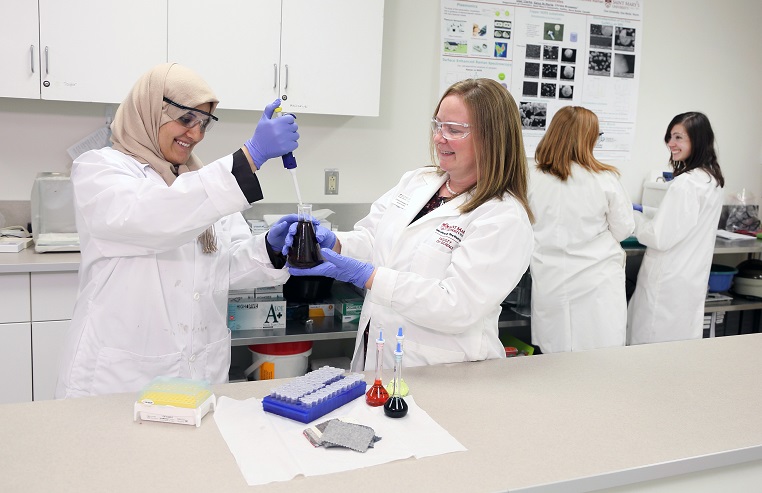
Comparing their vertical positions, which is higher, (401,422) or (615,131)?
(615,131)

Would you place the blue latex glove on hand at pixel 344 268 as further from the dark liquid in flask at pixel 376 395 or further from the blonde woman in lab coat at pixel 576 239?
the blonde woman in lab coat at pixel 576 239

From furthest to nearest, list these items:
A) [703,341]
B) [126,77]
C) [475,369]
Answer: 1. [126,77]
2. [703,341]
3. [475,369]

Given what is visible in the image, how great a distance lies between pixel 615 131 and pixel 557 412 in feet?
10.2

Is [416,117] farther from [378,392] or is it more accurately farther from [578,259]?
[378,392]

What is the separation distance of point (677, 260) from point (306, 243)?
2.44 m

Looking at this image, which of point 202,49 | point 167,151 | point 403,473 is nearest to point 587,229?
point 202,49

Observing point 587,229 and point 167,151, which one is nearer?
point 167,151

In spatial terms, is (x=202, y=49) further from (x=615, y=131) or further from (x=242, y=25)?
(x=615, y=131)

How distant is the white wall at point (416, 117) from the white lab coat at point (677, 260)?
0.86 meters

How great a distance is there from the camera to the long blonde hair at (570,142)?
124 inches

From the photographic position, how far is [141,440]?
4.13 ft

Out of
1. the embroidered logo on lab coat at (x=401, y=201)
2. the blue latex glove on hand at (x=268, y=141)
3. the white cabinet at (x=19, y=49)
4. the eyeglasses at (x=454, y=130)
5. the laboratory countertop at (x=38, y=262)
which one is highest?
the white cabinet at (x=19, y=49)

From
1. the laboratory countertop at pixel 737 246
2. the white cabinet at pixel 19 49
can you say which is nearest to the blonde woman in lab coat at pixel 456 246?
the white cabinet at pixel 19 49

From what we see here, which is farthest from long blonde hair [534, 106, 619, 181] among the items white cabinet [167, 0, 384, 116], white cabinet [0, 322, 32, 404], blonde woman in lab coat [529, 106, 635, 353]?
white cabinet [0, 322, 32, 404]
